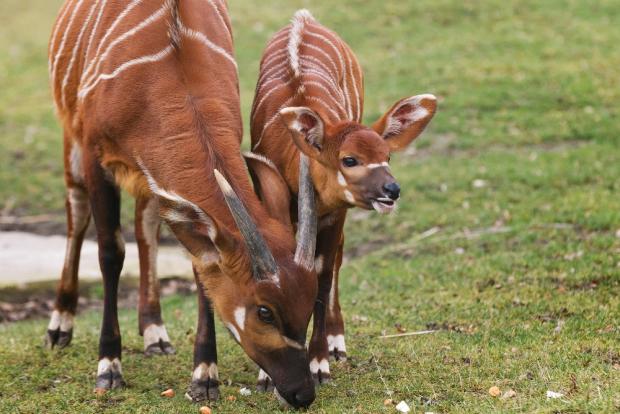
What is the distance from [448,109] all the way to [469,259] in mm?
6037

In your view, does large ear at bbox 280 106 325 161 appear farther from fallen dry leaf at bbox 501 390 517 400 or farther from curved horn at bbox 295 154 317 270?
fallen dry leaf at bbox 501 390 517 400

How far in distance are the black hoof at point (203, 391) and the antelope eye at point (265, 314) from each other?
912mm

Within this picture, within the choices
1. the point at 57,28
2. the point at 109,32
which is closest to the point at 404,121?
the point at 109,32

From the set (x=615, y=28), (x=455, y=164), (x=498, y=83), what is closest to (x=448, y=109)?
(x=498, y=83)

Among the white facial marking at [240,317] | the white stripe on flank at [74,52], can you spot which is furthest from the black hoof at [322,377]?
the white stripe on flank at [74,52]

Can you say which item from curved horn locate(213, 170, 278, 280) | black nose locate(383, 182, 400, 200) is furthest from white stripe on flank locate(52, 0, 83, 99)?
black nose locate(383, 182, 400, 200)

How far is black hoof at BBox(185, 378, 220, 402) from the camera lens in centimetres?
579

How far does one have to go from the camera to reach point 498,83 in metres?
15.6

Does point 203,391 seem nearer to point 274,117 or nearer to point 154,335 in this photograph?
point 154,335

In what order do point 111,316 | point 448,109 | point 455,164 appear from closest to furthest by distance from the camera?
point 111,316 → point 455,164 → point 448,109

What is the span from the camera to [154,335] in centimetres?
726

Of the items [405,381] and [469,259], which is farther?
[469,259]

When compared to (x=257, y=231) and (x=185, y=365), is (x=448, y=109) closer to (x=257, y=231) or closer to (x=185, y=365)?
(x=185, y=365)

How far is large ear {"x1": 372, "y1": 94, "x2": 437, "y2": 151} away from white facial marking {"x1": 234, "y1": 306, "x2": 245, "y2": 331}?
51.7 inches
